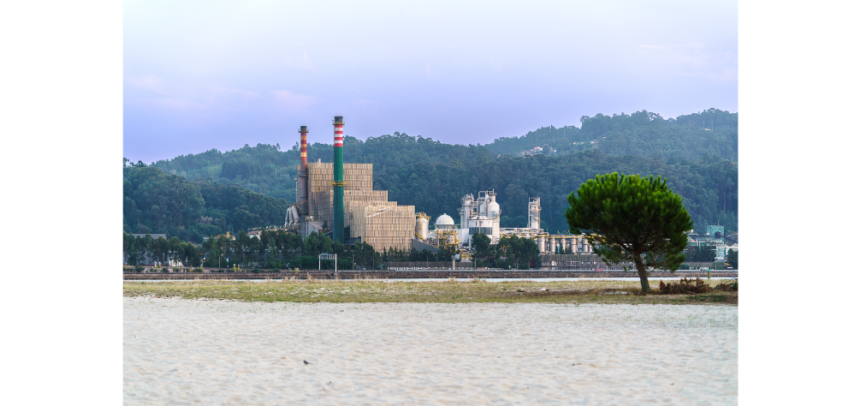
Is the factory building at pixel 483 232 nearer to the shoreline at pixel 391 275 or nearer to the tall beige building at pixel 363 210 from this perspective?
the tall beige building at pixel 363 210

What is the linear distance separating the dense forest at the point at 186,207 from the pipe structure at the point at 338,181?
59.4 m

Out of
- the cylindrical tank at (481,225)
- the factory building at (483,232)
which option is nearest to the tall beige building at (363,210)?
the factory building at (483,232)

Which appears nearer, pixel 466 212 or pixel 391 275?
pixel 391 275

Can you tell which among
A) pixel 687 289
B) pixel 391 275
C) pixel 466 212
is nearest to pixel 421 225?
pixel 466 212

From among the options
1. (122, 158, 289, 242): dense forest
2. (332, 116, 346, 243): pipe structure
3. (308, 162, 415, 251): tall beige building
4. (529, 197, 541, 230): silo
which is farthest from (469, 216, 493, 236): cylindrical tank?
(122, 158, 289, 242): dense forest

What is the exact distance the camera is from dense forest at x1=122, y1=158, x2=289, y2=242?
154 m

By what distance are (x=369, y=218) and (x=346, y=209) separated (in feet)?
21.0

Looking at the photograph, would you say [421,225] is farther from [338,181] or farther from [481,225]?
[338,181]

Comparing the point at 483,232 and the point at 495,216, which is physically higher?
the point at 495,216

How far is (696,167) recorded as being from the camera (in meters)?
200

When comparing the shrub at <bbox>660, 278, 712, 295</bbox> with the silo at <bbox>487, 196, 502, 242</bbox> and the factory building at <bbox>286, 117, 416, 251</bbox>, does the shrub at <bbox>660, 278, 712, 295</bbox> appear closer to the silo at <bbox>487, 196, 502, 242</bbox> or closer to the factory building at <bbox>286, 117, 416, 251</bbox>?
the factory building at <bbox>286, 117, 416, 251</bbox>

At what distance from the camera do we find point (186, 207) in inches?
6324
